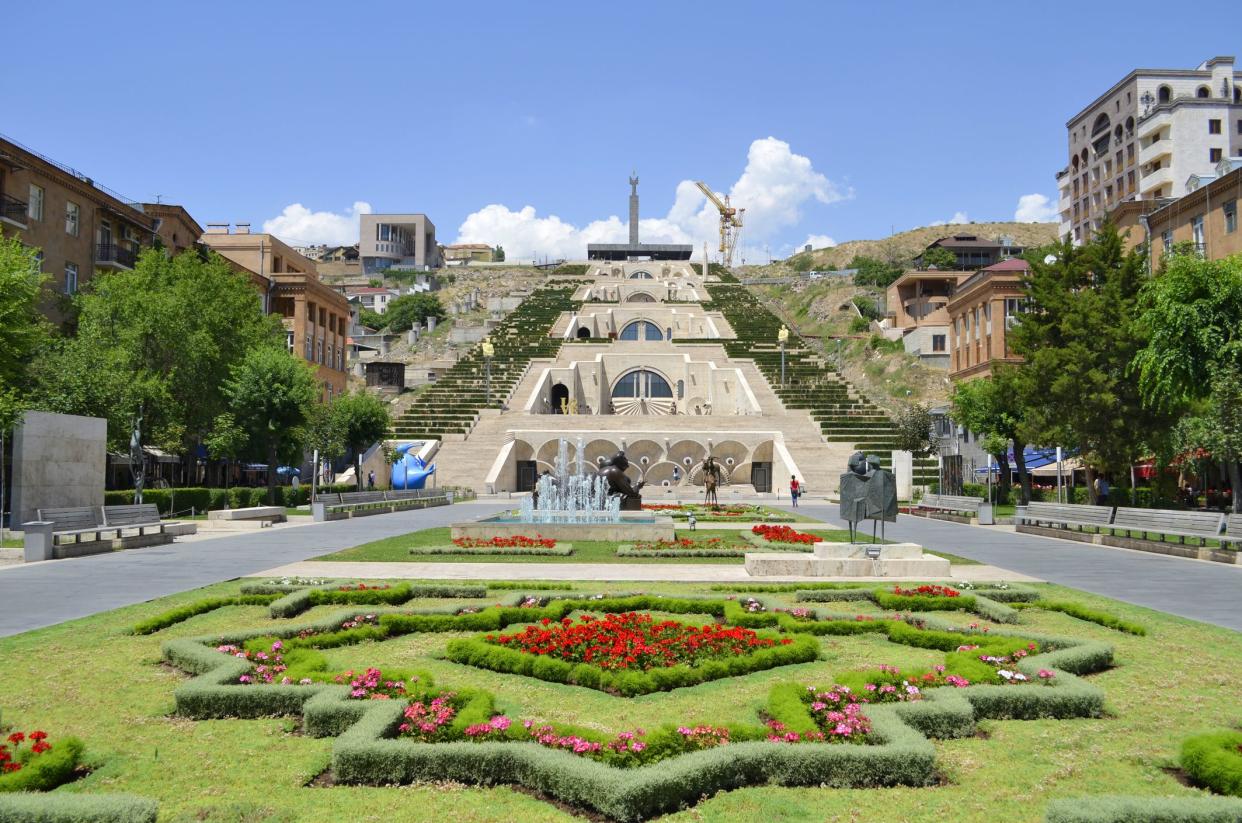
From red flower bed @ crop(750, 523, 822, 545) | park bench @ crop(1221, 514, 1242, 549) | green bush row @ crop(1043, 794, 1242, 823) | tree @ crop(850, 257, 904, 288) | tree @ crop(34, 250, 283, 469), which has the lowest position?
green bush row @ crop(1043, 794, 1242, 823)

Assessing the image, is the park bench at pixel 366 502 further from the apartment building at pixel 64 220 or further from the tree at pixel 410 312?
the tree at pixel 410 312

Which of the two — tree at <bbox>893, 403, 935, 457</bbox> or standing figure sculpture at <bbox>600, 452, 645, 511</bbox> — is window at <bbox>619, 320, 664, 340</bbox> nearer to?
tree at <bbox>893, 403, 935, 457</bbox>

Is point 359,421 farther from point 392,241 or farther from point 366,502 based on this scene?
point 392,241

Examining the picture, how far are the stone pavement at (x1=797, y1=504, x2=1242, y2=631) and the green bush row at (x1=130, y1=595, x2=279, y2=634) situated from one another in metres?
10.5

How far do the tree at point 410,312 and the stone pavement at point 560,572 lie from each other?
8857 cm

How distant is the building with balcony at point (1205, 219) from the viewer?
33781 millimetres

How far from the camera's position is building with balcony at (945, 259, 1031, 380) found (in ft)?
166

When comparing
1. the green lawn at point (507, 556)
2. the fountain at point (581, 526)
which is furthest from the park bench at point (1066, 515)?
the fountain at point (581, 526)

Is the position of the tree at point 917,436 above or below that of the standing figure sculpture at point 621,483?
above

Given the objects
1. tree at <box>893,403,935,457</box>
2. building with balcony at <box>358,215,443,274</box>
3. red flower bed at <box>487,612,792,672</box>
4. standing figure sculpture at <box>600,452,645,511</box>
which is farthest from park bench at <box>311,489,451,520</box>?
building with balcony at <box>358,215,443,274</box>

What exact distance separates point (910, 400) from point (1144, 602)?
51.4 metres

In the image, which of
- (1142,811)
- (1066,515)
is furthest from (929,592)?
(1066,515)

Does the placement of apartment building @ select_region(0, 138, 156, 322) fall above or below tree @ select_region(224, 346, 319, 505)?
above

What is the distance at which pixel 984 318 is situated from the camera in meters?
53.0
